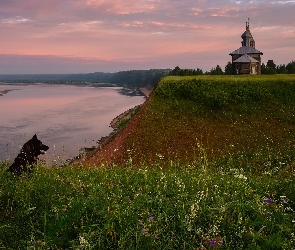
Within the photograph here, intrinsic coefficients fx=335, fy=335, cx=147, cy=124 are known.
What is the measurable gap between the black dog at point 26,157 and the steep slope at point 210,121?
11540 mm

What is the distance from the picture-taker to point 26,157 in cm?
1019

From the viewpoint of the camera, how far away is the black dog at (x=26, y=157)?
9695mm

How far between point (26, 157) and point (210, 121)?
66.5ft

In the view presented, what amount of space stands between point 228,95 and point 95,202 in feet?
90.0

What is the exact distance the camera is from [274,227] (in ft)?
16.5

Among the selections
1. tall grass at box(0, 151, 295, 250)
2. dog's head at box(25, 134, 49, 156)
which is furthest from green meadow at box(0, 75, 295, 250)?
dog's head at box(25, 134, 49, 156)

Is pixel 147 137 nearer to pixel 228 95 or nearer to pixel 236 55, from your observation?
pixel 228 95

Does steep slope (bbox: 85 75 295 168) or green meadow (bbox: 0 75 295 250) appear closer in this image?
green meadow (bbox: 0 75 295 250)

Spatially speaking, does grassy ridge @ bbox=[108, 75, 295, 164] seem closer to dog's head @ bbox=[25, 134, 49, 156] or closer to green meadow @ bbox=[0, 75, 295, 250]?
dog's head @ bbox=[25, 134, 49, 156]

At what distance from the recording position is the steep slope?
2439cm

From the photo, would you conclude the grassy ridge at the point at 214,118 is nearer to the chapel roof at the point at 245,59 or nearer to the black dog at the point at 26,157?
the black dog at the point at 26,157

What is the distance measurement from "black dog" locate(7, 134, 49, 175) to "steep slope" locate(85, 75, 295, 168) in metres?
11.5

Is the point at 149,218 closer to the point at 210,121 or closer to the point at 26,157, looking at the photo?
the point at 26,157

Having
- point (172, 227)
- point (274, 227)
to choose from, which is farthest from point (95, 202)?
point (274, 227)
